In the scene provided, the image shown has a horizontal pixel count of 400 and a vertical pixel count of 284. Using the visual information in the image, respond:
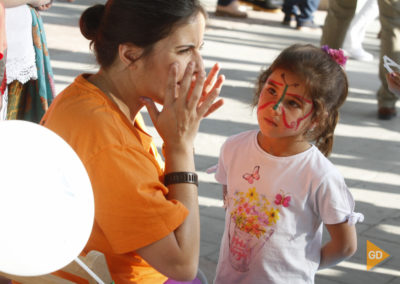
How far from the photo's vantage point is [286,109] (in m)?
1.78

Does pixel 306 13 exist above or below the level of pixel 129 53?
below

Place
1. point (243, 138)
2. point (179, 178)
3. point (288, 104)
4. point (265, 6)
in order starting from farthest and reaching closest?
1. point (265, 6)
2. point (243, 138)
3. point (288, 104)
4. point (179, 178)

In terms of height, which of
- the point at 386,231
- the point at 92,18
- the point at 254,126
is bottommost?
the point at 254,126

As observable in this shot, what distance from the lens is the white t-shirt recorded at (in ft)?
5.64

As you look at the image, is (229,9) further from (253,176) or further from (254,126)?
(253,176)

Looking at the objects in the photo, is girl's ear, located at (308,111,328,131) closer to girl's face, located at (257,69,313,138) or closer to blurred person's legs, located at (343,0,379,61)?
girl's face, located at (257,69,313,138)

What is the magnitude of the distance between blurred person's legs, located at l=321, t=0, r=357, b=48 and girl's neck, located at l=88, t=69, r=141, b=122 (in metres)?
3.64

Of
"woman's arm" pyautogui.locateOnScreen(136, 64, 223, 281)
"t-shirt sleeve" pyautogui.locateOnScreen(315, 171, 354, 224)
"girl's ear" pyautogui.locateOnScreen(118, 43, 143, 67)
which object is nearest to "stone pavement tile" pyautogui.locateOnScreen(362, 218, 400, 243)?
"t-shirt sleeve" pyautogui.locateOnScreen(315, 171, 354, 224)

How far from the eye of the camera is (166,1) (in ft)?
4.75

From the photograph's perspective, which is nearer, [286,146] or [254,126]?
[286,146]

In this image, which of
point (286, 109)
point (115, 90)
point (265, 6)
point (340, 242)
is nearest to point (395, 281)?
point (340, 242)

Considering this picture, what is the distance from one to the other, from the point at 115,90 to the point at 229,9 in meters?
7.63

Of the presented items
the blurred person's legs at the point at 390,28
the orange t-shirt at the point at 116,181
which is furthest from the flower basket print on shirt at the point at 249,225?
the blurred person's legs at the point at 390,28

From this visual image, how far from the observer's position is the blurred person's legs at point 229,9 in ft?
29.2
